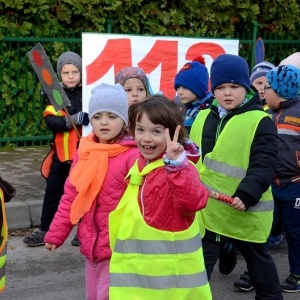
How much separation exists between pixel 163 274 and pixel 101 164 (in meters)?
0.82

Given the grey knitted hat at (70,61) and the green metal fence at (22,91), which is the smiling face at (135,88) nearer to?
the grey knitted hat at (70,61)

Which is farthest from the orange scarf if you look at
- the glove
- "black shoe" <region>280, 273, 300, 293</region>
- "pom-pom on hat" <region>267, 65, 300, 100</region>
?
the glove

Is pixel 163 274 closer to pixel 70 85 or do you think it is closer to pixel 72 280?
pixel 72 280

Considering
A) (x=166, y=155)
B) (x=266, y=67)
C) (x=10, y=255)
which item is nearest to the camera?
(x=166, y=155)

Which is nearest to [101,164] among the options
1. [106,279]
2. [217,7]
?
[106,279]

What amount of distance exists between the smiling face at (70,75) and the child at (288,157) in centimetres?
184

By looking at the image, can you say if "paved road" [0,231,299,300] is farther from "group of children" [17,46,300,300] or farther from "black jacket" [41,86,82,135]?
"black jacket" [41,86,82,135]

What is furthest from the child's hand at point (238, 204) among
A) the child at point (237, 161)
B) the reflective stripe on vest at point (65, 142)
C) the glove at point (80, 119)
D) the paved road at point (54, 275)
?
the reflective stripe on vest at point (65, 142)

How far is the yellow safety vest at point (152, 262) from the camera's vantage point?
11.7 ft

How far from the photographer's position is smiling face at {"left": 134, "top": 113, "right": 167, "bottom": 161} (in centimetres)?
359

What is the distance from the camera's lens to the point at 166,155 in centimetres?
344

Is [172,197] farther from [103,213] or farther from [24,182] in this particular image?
[24,182]

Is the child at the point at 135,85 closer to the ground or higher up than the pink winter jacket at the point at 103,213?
higher up

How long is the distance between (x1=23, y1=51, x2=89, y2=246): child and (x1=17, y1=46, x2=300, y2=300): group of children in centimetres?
129
